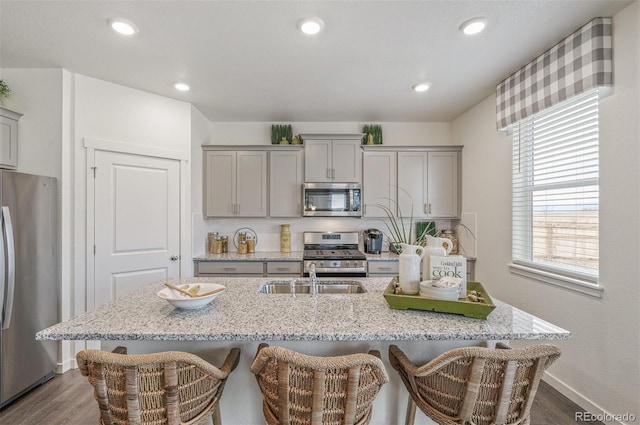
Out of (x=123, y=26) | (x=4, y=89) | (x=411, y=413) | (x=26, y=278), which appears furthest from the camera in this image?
(x=4, y=89)

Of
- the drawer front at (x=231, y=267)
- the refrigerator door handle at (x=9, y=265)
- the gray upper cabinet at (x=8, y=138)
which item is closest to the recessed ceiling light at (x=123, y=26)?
the gray upper cabinet at (x=8, y=138)

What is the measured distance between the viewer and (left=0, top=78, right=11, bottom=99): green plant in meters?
2.38

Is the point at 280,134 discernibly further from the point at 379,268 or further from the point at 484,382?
the point at 484,382

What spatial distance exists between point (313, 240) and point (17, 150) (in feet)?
9.71

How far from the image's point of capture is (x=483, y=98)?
10.2ft

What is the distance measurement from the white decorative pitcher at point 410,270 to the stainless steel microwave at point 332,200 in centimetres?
212

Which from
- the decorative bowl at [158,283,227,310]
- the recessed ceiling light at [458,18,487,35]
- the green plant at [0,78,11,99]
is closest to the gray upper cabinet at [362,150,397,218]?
the recessed ceiling light at [458,18,487,35]

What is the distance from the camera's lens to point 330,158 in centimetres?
358

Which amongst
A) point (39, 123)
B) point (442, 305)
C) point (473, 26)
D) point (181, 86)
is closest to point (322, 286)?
point (442, 305)

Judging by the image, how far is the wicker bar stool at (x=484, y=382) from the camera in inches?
39.2

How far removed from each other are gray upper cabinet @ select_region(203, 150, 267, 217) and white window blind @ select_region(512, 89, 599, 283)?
270 centimetres

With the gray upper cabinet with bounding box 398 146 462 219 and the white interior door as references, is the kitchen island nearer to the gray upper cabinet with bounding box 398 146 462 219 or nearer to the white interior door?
the white interior door

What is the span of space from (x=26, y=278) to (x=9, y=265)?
0.18 m

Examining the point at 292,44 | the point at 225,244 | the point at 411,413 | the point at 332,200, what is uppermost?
the point at 292,44
